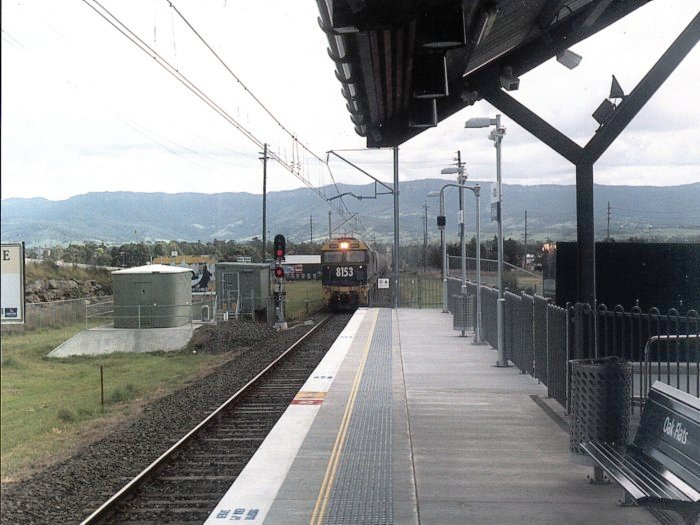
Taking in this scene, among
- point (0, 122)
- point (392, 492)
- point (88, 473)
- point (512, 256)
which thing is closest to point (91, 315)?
point (88, 473)

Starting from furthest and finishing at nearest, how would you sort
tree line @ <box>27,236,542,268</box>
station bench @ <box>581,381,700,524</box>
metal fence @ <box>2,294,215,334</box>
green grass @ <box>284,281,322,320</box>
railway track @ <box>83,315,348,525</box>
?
green grass @ <box>284,281,322,320</box>, metal fence @ <box>2,294,215,334</box>, tree line @ <box>27,236,542,268</box>, railway track @ <box>83,315,348,525</box>, station bench @ <box>581,381,700,524</box>

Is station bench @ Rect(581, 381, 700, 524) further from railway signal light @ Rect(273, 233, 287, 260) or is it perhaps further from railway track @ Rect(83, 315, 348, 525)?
railway signal light @ Rect(273, 233, 287, 260)


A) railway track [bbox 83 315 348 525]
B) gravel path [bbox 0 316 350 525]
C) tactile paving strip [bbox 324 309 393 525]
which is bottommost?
gravel path [bbox 0 316 350 525]

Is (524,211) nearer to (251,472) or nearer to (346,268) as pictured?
(346,268)

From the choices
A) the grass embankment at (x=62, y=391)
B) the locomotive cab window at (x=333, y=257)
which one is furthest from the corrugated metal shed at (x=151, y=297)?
the locomotive cab window at (x=333, y=257)

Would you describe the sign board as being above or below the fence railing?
above

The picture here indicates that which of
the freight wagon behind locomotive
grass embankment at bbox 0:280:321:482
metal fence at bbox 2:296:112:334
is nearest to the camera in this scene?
grass embankment at bbox 0:280:321:482

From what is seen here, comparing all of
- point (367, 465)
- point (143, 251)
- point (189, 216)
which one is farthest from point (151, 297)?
point (367, 465)

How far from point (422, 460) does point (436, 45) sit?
3.91 meters

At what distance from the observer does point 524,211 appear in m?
33.8

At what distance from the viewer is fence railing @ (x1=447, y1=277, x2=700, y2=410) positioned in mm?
7066

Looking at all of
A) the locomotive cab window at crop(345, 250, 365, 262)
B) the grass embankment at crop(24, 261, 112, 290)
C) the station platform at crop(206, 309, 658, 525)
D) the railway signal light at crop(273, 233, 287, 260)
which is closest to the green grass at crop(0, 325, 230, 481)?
the grass embankment at crop(24, 261, 112, 290)

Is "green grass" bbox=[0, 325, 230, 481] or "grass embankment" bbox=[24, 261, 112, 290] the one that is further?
"grass embankment" bbox=[24, 261, 112, 290]

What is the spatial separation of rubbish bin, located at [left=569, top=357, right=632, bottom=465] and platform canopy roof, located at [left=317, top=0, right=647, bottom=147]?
2.90 m
